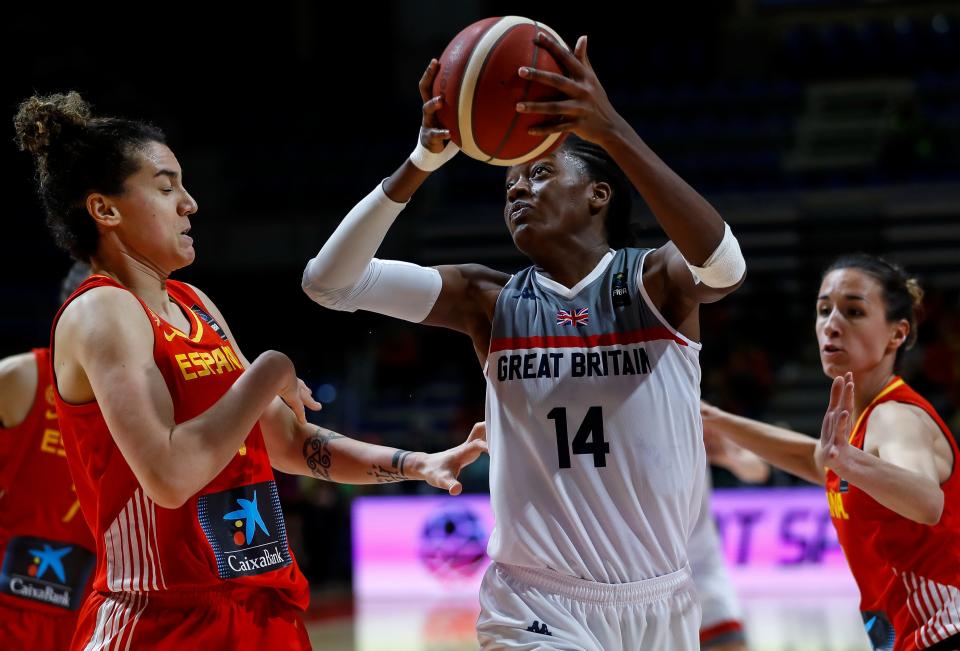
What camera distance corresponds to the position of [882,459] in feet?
11.2

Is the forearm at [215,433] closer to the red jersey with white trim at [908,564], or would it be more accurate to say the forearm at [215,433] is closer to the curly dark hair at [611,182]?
the curly dark hair at [611,182]

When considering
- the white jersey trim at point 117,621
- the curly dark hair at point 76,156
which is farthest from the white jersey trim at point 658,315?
the white jersey trim at point 117,621

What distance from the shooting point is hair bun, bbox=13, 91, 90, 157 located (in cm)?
276

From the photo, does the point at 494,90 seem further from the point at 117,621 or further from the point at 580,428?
the point at 117,621

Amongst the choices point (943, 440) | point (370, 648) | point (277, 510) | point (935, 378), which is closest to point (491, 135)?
point (277, 510)

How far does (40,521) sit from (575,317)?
6.31 feet

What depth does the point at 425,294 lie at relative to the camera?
3.09 m

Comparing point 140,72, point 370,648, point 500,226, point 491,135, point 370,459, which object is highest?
point 140,72

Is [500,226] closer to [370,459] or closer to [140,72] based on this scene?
[140,72]

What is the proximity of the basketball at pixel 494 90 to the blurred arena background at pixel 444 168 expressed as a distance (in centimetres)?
751

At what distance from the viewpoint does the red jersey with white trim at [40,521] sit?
3.65m

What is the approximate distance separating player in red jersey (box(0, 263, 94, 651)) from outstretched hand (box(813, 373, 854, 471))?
91.7 inches

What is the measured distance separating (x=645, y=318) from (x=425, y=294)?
0.59 m

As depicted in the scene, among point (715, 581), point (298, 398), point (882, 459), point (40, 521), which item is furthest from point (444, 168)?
point (298, 398)
